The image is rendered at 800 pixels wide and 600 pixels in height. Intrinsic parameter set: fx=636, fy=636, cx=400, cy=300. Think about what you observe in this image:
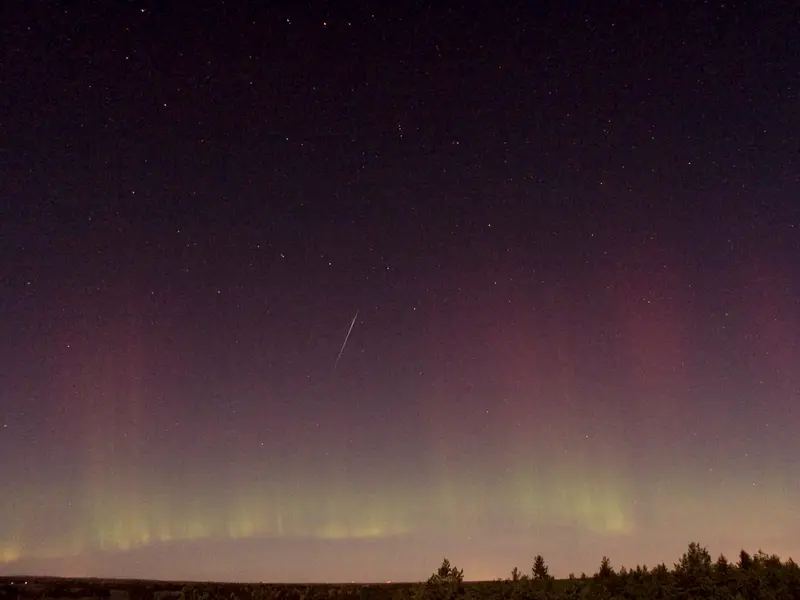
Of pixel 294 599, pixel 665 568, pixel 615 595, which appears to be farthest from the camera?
pixel 294 599

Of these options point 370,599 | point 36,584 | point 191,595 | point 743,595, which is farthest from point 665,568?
point 36,584

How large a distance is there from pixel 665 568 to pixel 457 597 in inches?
301

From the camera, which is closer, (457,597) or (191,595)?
(457,597)

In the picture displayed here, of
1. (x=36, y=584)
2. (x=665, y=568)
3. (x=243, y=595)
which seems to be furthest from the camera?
(x=36, y=584)

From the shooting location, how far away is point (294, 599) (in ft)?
74.6

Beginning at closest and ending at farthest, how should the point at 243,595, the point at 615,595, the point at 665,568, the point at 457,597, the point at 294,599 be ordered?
the point at 457,597 < the point at 615,595 < the point at 665,568 < the point at 294,599 < the point at 243,595

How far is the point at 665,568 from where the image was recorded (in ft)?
68.7

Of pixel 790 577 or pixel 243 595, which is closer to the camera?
pixel 790 577

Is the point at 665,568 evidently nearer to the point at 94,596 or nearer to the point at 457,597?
the point at 457,597

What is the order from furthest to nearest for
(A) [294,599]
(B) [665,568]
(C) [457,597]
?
(A) [294,599]
(B) [665,568]
(C) [457,597]

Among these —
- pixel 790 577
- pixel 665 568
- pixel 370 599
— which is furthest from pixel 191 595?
pixel 790 577

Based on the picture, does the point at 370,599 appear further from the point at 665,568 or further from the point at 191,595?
the point at 665,568

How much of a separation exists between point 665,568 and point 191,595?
1692 cm

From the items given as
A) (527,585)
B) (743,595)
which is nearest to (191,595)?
(527,585)
